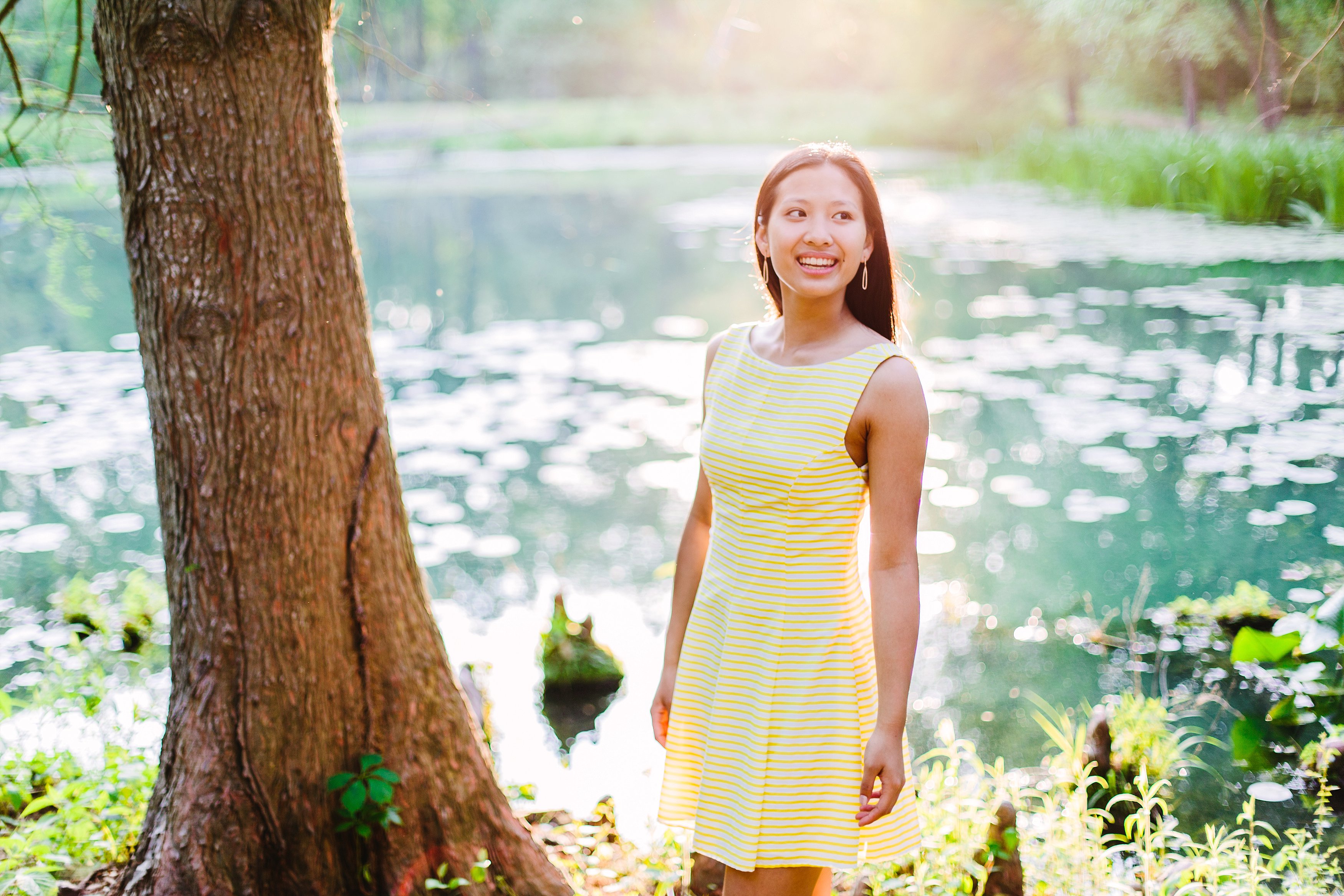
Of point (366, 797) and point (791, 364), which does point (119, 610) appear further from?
point (791, 364)

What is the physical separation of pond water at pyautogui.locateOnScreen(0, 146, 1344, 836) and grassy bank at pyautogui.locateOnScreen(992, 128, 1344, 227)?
203mm

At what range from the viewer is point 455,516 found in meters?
5.31

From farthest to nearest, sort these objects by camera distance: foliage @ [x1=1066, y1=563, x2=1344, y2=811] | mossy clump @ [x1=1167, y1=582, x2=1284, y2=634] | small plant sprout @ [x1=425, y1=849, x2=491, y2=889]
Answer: mossy clump @ [x1=1167, y1=582, x2=1284, y2=634]
foliage @ [x1=1066, y1=563, x2=1344, y2=811]
small plant sprout @ [x1=425, y1=849, x2=491, y2=889]

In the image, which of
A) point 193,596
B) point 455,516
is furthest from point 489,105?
point 455,516

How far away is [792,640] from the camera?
4.52 feet

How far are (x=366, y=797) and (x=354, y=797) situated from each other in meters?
0.02

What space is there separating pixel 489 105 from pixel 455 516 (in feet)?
10.2

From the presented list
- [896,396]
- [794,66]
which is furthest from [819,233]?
[794,66]

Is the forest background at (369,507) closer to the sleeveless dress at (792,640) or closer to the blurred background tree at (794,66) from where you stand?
the blurred background tree at (794,66)

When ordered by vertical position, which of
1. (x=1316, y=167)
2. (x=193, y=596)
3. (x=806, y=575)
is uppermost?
(x=1316, y=167)

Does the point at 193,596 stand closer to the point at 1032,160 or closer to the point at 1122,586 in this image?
the point at 1122,586

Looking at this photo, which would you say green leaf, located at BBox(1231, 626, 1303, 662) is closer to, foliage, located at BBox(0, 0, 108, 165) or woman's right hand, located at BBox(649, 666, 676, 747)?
woman's right hand, located at BBox(649, 666, 676, 747)

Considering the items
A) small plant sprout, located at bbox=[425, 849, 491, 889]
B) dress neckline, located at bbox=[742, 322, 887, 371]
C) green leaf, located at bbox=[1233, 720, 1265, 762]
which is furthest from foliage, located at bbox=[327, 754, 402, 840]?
green leaf, located at bbox=[1233, 720, 1265, 762]

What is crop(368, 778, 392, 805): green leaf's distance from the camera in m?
1.73
